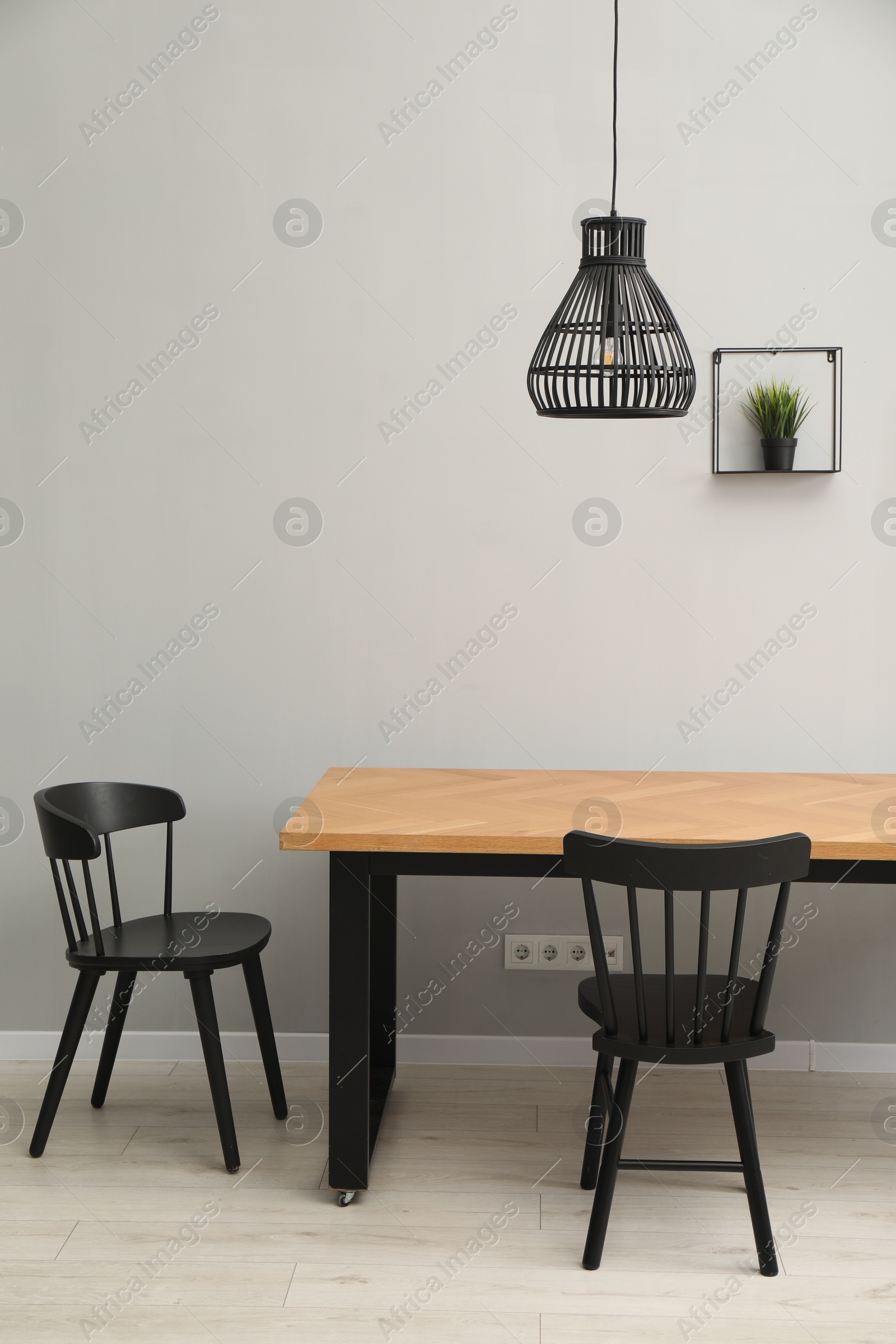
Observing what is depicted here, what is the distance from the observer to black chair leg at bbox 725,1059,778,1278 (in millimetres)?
2020

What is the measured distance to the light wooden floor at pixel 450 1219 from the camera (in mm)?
1923

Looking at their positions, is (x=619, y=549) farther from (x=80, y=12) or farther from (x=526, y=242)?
(x=80, y=12)

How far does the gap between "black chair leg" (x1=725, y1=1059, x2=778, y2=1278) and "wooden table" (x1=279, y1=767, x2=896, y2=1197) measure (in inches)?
16.0

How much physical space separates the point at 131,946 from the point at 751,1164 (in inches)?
53.8

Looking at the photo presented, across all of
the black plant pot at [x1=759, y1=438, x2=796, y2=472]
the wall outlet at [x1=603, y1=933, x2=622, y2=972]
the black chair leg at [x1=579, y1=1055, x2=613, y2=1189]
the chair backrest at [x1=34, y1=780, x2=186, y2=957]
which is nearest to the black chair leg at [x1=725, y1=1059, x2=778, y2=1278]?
the black chair leg at [x1=579, y1=1055, x2=613, y2=1189]

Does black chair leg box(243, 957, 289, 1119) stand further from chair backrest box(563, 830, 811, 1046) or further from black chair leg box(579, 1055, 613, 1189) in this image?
chair backrest box(563, 830, 811, 1046)

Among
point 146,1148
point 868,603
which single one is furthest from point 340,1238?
point 868,603

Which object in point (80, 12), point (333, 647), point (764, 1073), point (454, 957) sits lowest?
point (764, 1073)

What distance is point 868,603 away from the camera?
2932 mm

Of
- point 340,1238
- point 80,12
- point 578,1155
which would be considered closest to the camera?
point 340,1238

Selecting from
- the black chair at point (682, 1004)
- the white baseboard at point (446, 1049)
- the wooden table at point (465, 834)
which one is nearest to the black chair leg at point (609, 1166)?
the black chair at point (682, 1004)

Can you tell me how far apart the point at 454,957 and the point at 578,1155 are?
671 millimetres

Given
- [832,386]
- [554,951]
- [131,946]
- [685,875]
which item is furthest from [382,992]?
[832,386]

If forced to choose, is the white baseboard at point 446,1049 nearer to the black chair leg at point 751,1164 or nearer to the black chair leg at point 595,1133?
the black chair leg at point 595,1133
